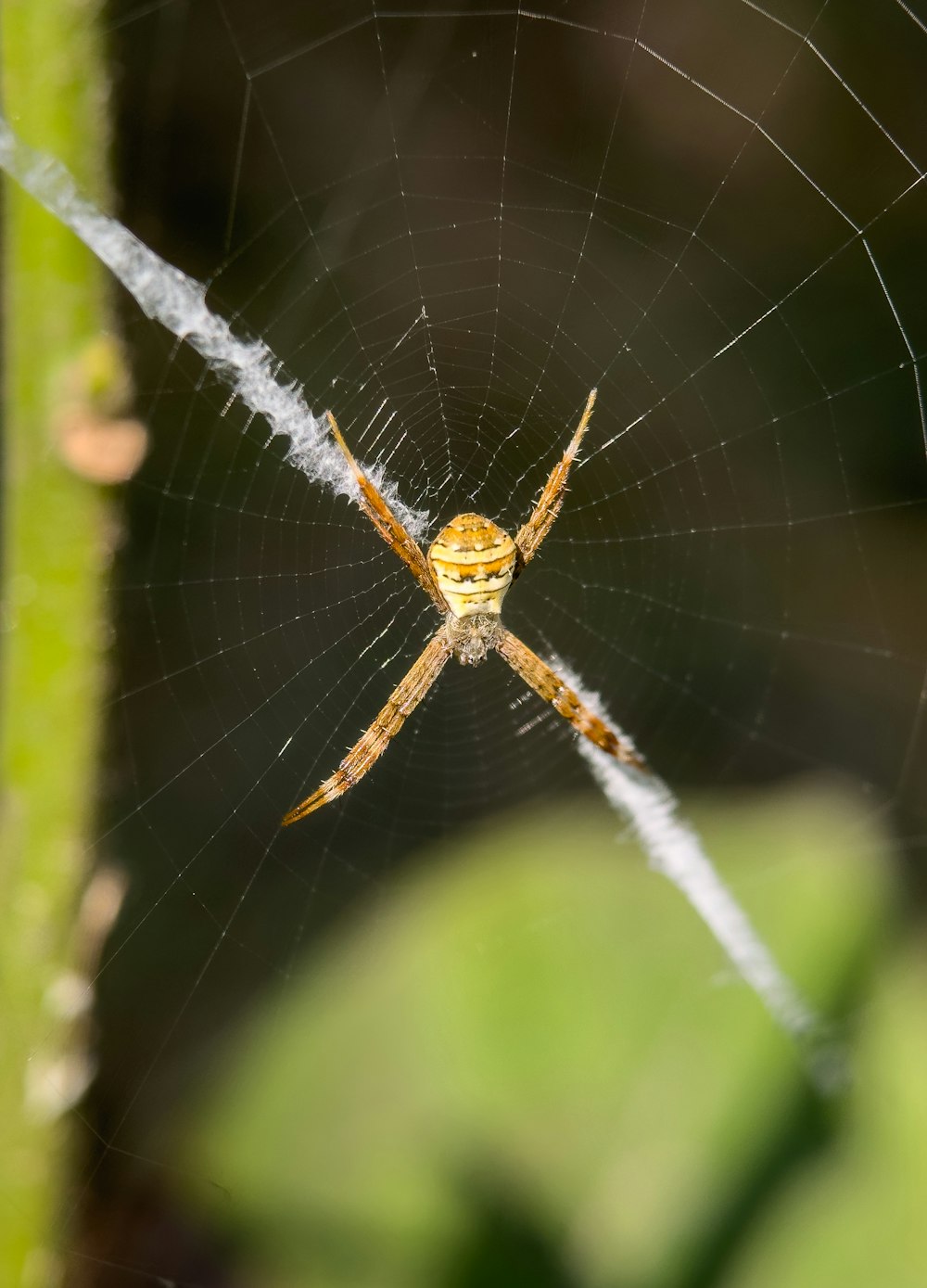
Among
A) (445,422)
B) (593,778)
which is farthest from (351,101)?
(593,778)

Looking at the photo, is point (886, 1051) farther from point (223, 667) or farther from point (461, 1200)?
point (223, 667)

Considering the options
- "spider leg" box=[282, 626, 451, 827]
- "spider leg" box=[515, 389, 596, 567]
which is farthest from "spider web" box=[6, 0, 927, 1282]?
"spider leg" box=[515, 389, 596, 567]

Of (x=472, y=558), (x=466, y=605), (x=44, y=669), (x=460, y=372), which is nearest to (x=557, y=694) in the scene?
(x=466, y=605)

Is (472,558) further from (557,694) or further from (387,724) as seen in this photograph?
(557,694)

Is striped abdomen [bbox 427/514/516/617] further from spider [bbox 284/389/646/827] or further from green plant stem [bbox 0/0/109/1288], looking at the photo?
green plant stem [bbox 0/0/109/1288]

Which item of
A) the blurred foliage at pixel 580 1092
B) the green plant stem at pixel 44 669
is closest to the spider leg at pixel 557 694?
the blurred foliage at pixel 580 1092

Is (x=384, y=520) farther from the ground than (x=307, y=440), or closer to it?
closer to it

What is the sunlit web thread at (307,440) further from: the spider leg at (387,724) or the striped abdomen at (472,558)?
the spider leg at (387,724)
